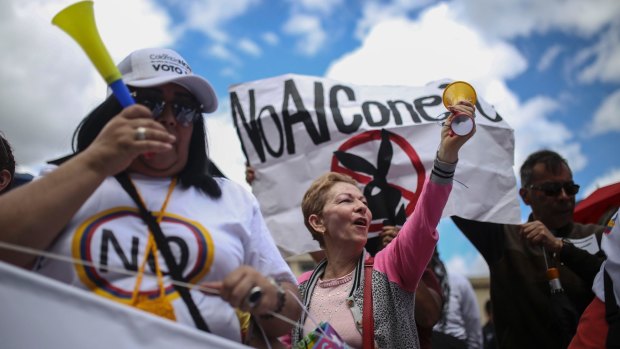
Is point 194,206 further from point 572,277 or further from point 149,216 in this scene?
point 572,277

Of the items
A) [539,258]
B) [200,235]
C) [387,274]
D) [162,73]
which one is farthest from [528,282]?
[162,73]

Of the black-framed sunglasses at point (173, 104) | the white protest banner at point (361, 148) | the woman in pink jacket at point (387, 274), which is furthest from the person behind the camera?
the white protest banner at point (361, 148)

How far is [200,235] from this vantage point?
1611 mm

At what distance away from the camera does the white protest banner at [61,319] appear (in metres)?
1.30

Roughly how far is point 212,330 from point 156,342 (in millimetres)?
216

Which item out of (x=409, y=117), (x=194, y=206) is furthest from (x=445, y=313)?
(x=194, y=206)

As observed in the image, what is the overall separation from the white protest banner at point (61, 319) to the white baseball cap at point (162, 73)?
0.64m

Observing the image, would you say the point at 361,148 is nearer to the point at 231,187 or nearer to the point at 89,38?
the point at 231,187

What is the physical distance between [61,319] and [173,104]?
0.71m

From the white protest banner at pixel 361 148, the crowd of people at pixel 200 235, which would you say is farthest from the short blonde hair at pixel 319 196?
the white protest banner at pixel 361 148

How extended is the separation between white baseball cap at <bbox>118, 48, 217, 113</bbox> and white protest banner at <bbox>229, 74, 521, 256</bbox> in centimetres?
222

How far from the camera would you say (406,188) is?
13.4 ft

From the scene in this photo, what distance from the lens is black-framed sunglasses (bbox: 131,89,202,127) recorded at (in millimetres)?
1712

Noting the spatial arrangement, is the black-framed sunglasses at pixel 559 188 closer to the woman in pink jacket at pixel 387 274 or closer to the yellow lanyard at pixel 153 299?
the woman in pink jacket at pixel 387 274
